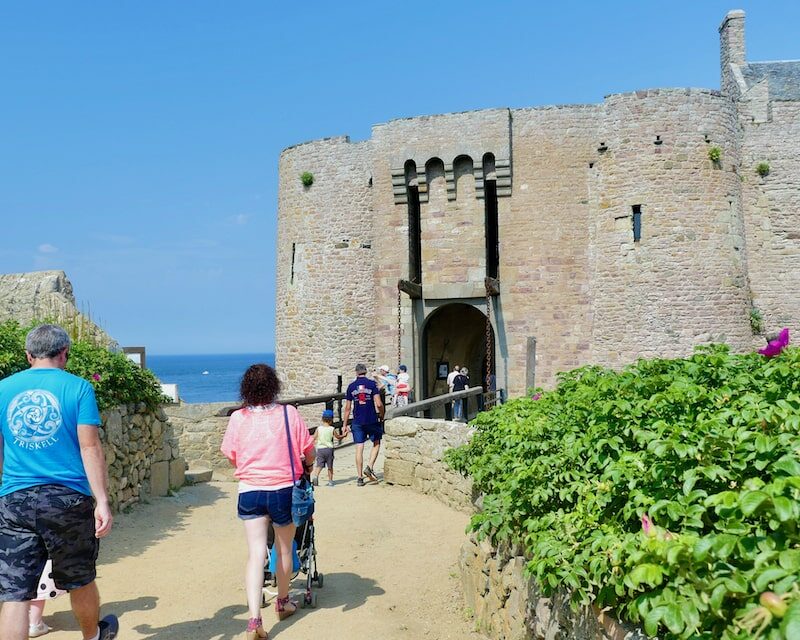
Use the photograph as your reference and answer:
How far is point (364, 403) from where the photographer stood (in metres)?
11.5

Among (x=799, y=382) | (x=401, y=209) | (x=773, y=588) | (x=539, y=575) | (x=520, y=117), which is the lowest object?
(x=539, y=575)

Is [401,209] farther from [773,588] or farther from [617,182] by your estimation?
[773,588]

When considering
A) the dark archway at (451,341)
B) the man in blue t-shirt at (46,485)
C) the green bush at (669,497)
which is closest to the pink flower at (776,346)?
the green bush at (669,497)

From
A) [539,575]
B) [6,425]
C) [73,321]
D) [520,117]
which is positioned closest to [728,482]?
[539,575]

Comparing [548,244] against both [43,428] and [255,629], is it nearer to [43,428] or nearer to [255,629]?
[255,629]

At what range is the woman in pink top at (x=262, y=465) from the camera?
4957 mm

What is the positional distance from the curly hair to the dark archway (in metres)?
14.5

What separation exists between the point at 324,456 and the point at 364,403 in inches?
40.4

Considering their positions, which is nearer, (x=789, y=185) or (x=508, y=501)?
(x=508, y=501)

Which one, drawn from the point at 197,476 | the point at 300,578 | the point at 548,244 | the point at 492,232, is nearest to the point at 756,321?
the point at 548,244

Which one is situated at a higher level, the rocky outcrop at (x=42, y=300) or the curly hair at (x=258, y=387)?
the rocky outcrop at (x=42, y=300)

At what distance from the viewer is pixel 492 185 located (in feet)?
61.7

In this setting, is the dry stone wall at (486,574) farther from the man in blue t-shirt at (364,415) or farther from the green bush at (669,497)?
the man in blue t-shirt at (364,415)

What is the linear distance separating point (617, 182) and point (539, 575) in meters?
15.5
